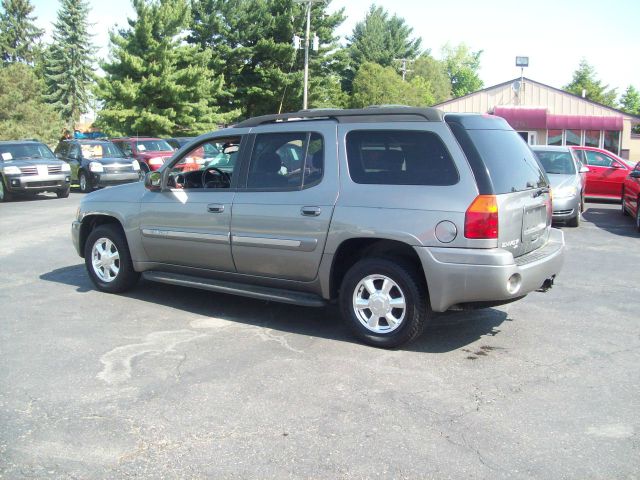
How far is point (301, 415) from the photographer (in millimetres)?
4145

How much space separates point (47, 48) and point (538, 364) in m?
75.8

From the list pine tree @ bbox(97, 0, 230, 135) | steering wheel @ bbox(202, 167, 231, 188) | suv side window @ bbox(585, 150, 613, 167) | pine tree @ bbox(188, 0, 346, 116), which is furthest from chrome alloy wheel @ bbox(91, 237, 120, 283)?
pine tree @ bbox(188, 0, 346, 116)

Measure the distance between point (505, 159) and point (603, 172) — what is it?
13.4 meters

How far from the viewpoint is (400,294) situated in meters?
5.32

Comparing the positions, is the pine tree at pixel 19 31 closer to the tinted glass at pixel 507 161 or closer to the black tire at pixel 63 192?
the black tire at pixel 63 192

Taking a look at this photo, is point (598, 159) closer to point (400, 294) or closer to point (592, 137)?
point (400, 294)

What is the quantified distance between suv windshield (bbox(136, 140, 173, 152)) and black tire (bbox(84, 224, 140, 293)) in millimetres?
16445

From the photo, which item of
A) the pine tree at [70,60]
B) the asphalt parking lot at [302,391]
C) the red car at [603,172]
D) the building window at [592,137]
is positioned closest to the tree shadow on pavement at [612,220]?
the red car at [603,172]

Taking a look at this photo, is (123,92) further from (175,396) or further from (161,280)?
(175,396)

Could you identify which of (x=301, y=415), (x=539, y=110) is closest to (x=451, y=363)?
(x=301, y=415)

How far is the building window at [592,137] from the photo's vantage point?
4528 cm

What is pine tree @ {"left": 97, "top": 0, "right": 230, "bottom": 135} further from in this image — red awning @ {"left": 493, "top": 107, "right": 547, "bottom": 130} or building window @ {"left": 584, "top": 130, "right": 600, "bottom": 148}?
building window @ {"left": 584, "top": 130, "right": 600, "bottom": 148}

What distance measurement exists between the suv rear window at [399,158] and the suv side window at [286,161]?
0.33 metres

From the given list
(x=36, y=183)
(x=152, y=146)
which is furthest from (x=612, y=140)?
(x=36, y=183)
